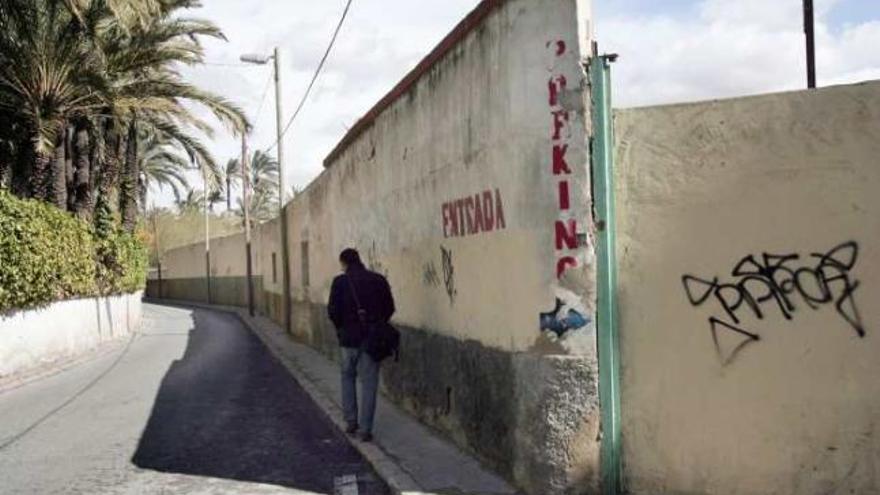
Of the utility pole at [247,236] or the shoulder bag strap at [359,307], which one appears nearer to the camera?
the shoulder bag strap at [359,307]

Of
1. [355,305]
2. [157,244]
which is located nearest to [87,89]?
[355,305]

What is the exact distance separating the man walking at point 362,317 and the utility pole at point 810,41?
8858mm

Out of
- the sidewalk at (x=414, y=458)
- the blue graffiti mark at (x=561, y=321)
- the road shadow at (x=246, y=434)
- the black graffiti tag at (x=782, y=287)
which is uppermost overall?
the black graffiti tag at (x=782, y=287)

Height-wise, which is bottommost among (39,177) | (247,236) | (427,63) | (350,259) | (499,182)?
(350,259)

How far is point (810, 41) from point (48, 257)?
42.6 ft

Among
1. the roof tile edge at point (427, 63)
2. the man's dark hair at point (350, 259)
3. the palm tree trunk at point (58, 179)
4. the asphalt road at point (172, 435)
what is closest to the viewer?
the roof tile edge at point (427, 63)

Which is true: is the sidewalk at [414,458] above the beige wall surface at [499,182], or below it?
below

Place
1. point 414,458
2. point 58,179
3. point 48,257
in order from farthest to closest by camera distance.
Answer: point 58,179 → point 48,257 → point 414,458

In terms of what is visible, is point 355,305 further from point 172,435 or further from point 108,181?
point 108,181

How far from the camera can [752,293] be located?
4.89 metres

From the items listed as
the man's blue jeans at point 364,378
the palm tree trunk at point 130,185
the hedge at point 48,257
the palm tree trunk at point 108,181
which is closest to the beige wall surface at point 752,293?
the man's blue jeans at point 364,378

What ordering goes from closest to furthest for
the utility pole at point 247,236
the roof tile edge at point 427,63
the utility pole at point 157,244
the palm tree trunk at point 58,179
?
the roof tile edge at point 427,63
the palm tree trunk at point 58,179
the utility pole at point 247,236
the utility pole at point 157,244

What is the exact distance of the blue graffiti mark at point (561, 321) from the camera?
513cm

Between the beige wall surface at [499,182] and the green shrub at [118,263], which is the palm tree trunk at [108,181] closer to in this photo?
the green shrub at [118,263]
